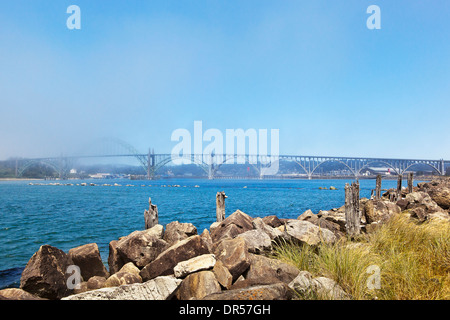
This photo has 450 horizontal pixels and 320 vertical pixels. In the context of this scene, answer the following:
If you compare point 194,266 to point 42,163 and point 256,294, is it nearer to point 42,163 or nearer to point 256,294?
point 256,294

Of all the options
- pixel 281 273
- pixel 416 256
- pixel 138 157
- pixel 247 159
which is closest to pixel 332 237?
pixel 416 256

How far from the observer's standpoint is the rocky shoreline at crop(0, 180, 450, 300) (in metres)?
4.89

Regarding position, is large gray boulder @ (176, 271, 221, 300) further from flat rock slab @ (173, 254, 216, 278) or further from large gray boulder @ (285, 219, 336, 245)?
large gray boulder @ (285, 219, 336, 245)

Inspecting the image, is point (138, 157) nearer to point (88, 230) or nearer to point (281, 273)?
point (88, 230)

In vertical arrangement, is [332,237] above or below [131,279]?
above

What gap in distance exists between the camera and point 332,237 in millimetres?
8336

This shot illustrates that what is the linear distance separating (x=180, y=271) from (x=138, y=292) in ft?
3.64

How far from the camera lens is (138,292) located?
16.9 ft

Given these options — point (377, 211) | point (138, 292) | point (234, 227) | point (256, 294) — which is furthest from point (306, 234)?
point (377, 211)

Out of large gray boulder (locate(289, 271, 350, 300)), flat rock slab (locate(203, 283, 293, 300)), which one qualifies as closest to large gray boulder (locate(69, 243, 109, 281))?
flat rock slab (locate(203, 283, 293, 300))

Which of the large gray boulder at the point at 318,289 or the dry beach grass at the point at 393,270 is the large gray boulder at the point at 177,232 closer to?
the dry beach grass at the point at 393,270

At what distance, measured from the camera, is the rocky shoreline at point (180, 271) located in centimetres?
489
